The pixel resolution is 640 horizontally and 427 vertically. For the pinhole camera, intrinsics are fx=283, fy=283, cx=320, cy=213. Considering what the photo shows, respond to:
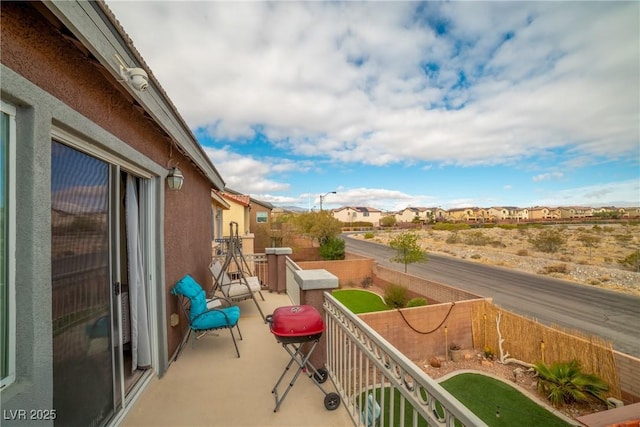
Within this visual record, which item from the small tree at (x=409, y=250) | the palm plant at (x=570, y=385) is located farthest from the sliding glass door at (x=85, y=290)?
the small tree at (x=409, y=250)

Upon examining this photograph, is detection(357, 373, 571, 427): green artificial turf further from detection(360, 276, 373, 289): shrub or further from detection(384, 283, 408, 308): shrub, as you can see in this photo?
detection(360, 276, 373, 289): shrub

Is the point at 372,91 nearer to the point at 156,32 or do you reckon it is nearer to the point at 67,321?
the point at 156,32

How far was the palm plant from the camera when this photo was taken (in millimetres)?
6965

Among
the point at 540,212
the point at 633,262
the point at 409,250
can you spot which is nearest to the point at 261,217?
the point at 409,250

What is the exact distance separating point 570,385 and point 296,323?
27.1 feet

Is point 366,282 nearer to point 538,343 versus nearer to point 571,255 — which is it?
point 538,343

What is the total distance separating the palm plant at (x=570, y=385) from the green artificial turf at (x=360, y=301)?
22.1 ft

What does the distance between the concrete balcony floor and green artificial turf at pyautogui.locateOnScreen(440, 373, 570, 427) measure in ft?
18.1

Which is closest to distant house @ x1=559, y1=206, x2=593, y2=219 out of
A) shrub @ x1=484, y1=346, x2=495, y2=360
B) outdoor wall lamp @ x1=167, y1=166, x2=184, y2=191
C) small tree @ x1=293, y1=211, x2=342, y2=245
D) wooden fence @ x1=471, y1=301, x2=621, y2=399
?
small tree @ x1=293, y1=211, x2=342, y2=245

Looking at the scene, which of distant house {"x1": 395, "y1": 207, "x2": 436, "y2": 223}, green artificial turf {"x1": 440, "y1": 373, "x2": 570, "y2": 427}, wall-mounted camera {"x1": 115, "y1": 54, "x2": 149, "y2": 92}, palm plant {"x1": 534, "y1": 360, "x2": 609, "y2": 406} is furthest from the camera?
distant house {"x1": 395, "y1": 207, "x2": 436, "y2": 223}

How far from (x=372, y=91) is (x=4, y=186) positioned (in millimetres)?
12510

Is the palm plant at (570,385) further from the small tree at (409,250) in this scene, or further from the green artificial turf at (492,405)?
the small tree at (409,250)

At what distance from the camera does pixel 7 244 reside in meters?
1.42

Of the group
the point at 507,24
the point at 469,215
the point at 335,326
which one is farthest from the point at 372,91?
the point at 469,215
